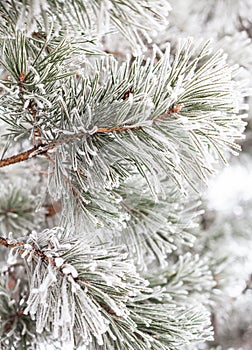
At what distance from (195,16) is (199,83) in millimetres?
754

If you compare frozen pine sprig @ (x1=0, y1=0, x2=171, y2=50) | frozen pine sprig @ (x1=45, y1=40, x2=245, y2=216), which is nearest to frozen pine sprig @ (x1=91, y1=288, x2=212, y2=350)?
frozen pine sprig @ (x1=45, y1=40, x2=245, y2=216)

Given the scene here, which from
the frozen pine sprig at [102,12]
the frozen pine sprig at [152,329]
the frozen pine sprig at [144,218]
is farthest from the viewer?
the frozen pine sprig at [144,218]

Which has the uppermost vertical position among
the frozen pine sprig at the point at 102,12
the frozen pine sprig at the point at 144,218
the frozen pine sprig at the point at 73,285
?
the frozen pine sprig at the point at 102,12

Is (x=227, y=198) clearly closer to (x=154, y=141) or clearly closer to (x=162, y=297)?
(x=162, y=297)

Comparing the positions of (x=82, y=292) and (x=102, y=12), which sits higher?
(x=102, y=12)

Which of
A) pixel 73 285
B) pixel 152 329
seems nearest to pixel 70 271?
pixel 73 285

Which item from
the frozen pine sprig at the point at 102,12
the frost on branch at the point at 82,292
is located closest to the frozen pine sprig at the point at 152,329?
the frost on branch at the point at 82,292

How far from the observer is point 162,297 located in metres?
0.63

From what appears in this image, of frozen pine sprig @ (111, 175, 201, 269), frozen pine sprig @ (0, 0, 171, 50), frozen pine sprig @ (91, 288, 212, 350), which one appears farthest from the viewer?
Answer: frozen pine sprig @ (111, 175, 201, 269)

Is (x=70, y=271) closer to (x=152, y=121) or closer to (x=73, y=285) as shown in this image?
(x=73, y=285)

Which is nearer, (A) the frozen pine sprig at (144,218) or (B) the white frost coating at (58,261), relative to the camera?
(B) the white frost coating at (58,261)

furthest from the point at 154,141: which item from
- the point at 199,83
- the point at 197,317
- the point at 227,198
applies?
the point at 227,198

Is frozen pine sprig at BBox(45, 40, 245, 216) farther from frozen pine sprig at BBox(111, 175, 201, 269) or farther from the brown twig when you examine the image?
frozen pine sprig at BBox(111, 175, 201, 269)

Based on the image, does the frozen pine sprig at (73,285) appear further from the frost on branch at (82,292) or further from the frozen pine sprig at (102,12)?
the frozen pine sprig at (102,12)
